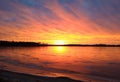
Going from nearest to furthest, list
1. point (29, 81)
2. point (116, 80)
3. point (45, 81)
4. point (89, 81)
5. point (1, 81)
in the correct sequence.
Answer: point (1, 81) → point (29, 81) → point (45, 81) → point (89, 81) → point (116, 80)

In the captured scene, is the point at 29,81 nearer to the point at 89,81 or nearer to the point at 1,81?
the point at 1,81

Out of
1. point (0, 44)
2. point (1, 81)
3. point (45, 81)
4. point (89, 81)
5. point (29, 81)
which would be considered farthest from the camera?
point (0, 44)

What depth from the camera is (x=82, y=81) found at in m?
21.9

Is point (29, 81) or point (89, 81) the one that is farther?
point (89, 81)

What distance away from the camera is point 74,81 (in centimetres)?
2138

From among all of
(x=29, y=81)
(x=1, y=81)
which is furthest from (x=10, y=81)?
(x=29, y=81)

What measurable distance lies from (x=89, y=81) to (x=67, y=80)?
224 centimetres

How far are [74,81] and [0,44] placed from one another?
588ft

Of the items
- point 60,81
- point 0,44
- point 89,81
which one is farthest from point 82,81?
point 0,44

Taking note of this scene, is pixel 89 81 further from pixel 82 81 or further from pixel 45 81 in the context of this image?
pixel 45 81

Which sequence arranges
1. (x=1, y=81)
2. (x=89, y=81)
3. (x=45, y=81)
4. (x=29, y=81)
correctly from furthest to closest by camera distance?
(x=89, y=81)
(x=45, y=81)
(x=29, y=81)
(x=1, y=81)

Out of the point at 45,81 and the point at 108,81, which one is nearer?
the point at 45,81

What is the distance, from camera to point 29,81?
18.6 meters

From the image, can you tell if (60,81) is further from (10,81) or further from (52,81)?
(10,81)
